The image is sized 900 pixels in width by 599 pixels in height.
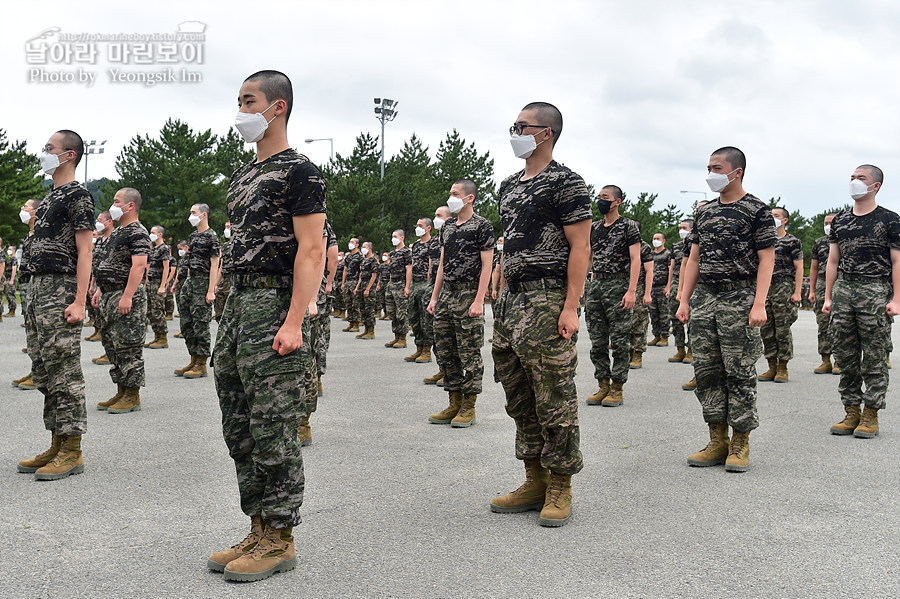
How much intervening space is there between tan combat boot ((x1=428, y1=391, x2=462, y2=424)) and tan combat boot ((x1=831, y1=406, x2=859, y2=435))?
3.45m

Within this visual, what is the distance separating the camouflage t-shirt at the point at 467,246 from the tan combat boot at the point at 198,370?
429 centimetres

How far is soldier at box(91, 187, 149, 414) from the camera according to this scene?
711 cm

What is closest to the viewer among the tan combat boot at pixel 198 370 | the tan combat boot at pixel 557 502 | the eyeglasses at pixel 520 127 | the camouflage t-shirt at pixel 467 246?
the tan combat boot at pixel 557 502

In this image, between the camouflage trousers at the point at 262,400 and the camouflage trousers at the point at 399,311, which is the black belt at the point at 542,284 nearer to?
the camouflage trousers at the point at 262,400

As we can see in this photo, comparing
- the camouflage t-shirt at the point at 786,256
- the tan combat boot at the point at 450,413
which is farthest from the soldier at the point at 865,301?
the tan combat boot at the point at 450,413

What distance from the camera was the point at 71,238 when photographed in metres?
5.08

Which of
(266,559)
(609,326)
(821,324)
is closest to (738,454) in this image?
(609,326)

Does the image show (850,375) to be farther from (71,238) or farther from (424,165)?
(424,165)

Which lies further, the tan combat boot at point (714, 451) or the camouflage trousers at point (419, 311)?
the camouflage trousers at point (419, 311)

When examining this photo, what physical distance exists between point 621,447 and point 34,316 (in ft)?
15.0

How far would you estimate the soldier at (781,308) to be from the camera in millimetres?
9680

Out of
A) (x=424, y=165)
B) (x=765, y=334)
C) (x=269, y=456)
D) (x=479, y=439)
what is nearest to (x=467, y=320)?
(x=479, y=439)

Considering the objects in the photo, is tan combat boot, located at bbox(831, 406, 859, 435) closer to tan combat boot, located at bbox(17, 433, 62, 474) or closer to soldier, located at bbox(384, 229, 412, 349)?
tan combat boot, located at bbox(17, 433, 62, 474)

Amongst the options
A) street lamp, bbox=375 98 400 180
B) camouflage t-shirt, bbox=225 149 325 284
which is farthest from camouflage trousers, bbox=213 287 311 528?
street lamp, bbox=375 98 400 180
